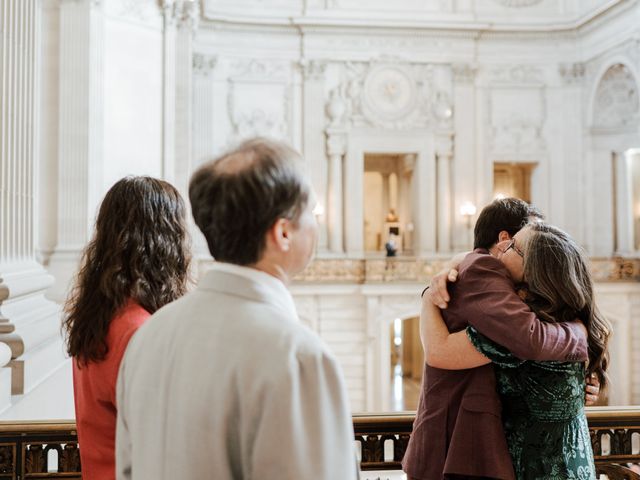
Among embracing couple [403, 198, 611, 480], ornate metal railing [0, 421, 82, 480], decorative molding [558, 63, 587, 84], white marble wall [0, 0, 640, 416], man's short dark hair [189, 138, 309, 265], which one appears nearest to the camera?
man's short dark hair [189, 138, 309, 265]

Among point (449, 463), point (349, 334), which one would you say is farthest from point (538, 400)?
point (349, 334)

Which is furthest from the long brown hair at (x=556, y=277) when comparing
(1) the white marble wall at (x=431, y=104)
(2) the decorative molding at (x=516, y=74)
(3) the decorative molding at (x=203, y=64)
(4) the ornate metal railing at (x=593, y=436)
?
(2) the decorative molding at (x=516, y=74)

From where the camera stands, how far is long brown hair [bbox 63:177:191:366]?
214 cm

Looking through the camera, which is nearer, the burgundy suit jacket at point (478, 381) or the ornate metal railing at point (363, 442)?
the burgundy suit jacket at point (478, 381)

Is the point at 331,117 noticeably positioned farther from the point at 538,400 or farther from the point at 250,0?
the point at 538,400

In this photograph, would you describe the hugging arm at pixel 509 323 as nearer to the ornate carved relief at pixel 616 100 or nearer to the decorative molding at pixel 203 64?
the decorative molding at pixel 203 64

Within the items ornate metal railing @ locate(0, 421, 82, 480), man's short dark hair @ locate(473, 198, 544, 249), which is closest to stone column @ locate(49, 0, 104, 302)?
ornate metal railing @ locate(0, 421, 82, 480)

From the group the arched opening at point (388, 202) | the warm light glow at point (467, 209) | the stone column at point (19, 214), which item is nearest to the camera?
the stone column at point (19, 214)

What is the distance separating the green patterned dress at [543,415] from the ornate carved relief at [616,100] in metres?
19.6

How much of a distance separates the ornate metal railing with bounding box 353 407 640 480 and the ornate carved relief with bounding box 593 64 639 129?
61.7ft

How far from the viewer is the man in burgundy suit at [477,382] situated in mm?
2193

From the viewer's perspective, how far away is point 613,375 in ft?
62.5

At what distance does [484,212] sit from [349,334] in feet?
51.4

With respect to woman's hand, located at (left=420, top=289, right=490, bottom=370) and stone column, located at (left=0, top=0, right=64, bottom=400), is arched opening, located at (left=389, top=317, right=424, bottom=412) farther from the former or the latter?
woman's hand, located at (left=420, top=289, right=490, bottom=370)
